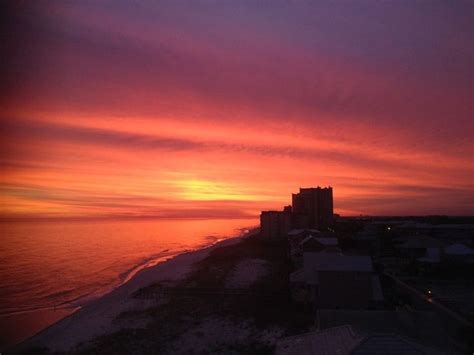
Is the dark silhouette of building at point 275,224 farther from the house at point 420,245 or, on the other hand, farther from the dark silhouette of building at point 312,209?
the house at point 420,245

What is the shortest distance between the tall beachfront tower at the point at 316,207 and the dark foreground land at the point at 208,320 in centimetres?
5174

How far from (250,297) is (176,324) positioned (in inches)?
273

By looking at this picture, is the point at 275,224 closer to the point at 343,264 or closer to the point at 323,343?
the point at 343,264

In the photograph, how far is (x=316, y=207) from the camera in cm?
8444

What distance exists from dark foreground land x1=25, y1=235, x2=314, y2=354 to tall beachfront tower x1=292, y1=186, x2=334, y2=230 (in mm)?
51736

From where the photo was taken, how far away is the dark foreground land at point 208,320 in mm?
18109

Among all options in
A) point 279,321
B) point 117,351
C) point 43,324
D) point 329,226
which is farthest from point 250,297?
point 329,226

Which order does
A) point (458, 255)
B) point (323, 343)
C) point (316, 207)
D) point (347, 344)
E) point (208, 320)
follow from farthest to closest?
point (316, 207) < point (458, 255) < point (208, 320) < point (323, 343) < point (347, 344)

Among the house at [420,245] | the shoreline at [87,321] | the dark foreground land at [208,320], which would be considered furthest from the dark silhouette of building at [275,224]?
the dark foreground land at [208,320]

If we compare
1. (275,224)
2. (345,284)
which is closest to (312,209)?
(275,224)

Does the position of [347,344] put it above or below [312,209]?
below

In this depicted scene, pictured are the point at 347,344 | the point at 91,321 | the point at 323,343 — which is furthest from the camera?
the point at 91,321

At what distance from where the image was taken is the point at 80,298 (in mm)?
30953

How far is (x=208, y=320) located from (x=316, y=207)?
216 ft
